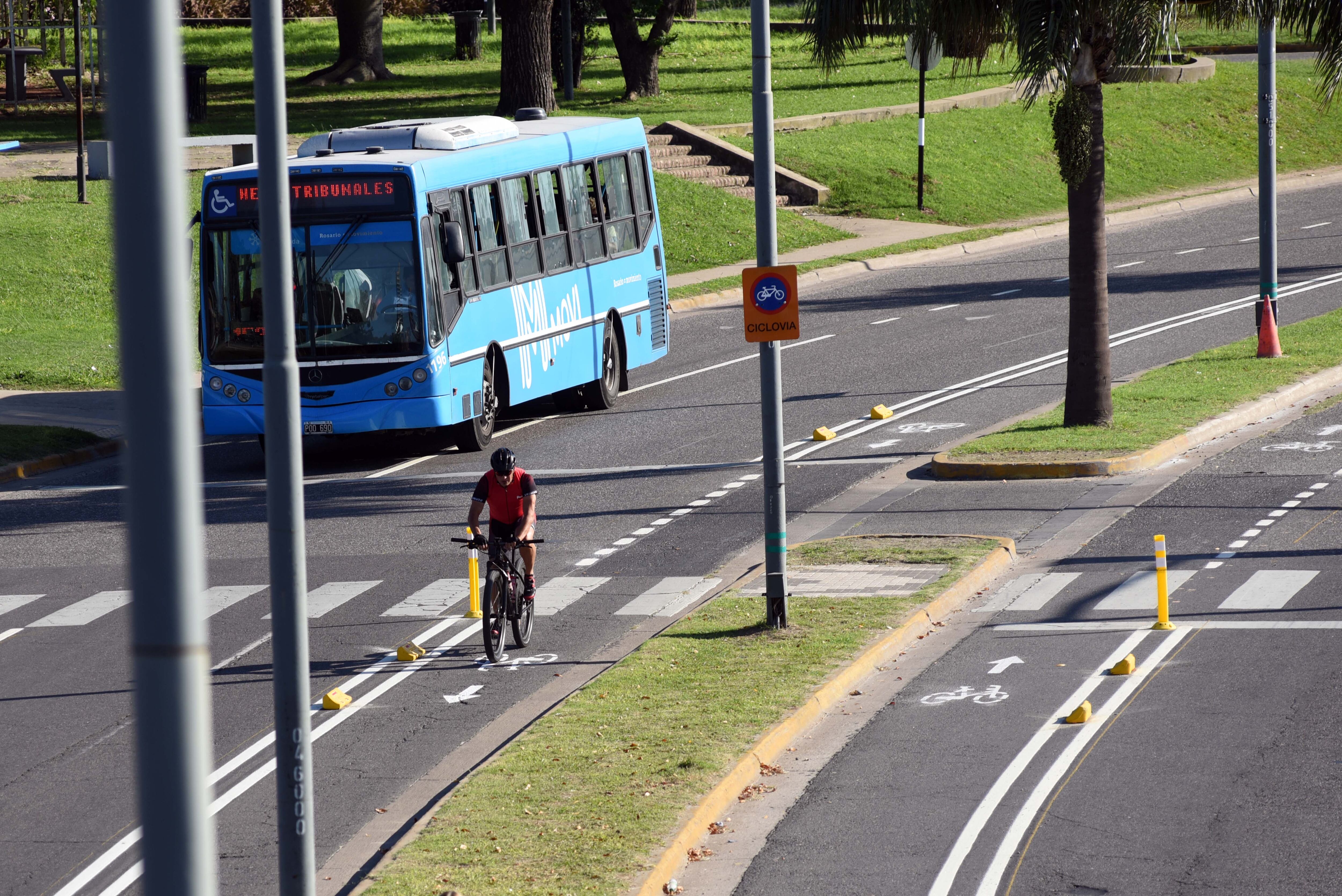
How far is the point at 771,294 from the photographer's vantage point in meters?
12.8

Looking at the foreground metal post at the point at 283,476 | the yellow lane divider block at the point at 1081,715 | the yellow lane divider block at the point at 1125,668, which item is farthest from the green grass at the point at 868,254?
the foreground metal post at the point at 283,476

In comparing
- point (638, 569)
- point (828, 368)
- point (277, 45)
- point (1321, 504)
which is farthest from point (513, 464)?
point (828, 368)

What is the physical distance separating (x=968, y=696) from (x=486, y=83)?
4413 centimetres

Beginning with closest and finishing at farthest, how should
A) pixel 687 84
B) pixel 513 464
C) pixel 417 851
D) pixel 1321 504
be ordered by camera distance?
pixel 417 851, pixel 513 464, pixel 1321 504, pixel 687 84

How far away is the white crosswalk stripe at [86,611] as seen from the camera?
13953 millimetres

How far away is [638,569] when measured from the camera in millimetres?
15406

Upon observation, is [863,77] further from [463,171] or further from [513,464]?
[513,464]

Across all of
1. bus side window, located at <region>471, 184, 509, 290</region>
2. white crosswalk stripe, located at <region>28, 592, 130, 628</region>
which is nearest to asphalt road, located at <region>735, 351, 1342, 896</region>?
white crosswalk stripe, located at <region>28, 592, 130, 628</region>

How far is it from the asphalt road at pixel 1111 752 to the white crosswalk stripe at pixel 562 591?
135 inches

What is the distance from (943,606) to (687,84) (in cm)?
4206

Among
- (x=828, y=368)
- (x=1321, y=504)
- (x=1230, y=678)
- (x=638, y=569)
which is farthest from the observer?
(x=828, y=368)

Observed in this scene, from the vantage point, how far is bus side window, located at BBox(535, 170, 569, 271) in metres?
22.9

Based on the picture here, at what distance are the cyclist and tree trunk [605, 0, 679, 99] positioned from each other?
37699 mm

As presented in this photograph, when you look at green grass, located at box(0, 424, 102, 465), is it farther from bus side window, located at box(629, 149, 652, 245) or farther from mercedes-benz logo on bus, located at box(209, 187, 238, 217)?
bus side window, located at box(629, 149, 652, 245)
